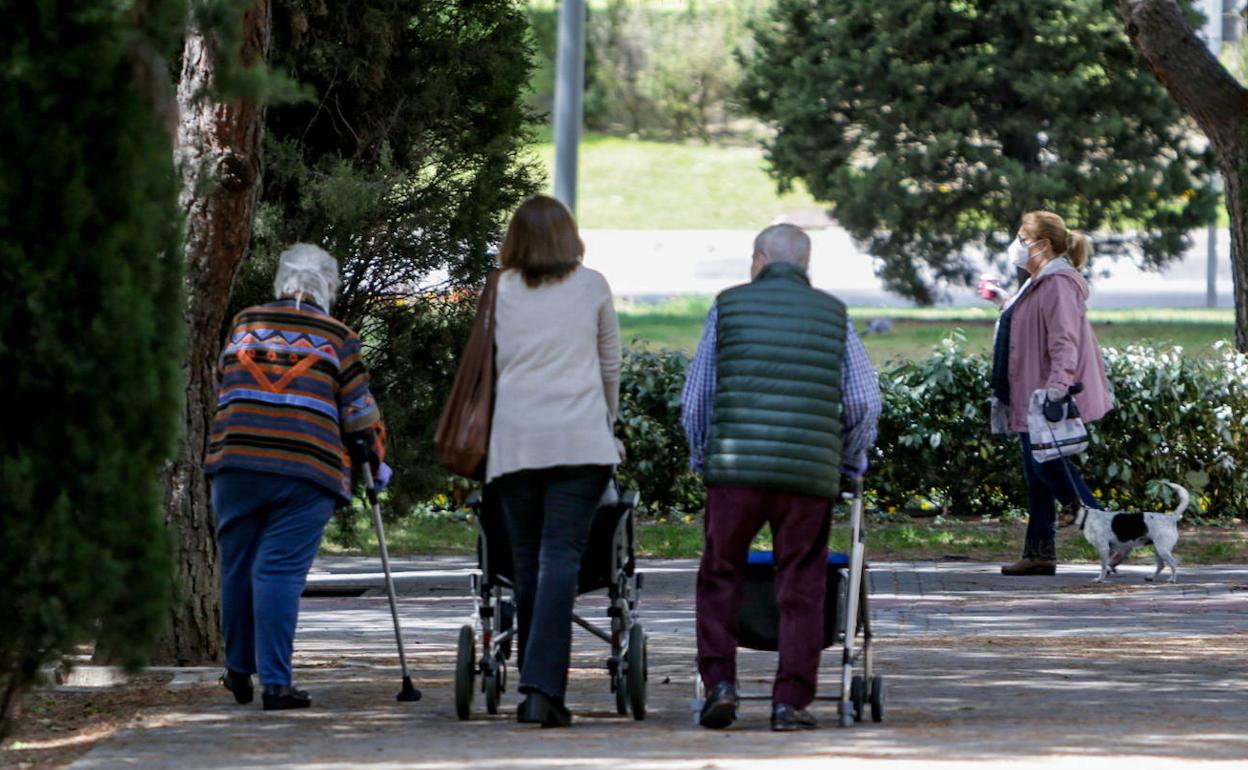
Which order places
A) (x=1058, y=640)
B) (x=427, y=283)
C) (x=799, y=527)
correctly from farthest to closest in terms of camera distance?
(x=427, y=283), (x=1058, y=640), (x=799, y=527)

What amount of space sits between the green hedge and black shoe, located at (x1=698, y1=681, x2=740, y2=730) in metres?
7.16

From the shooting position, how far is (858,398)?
264 inches

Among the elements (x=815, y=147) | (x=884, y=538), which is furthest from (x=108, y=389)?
(x=815, y=147)

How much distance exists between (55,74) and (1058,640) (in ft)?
17.4

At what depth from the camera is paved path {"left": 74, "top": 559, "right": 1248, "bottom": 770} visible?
19.5 feet

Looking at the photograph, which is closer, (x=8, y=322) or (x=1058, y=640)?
(x=8, y=322)

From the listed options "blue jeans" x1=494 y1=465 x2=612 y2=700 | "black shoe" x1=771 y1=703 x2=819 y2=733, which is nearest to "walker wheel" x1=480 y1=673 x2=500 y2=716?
"blue jeans" x1=494 y1=465 x2=612 y2=700

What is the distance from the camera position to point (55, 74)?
17.8 ft

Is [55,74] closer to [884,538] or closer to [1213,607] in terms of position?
[1213,607]

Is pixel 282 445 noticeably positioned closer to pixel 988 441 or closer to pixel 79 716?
pixel 79 716

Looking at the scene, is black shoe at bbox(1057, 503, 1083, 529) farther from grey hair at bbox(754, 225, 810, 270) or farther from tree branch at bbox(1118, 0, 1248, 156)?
grey hair at bbox(754, 225, 810, 270)

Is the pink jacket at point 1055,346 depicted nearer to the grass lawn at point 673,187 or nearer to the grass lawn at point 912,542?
the grass lawn at point 912,542

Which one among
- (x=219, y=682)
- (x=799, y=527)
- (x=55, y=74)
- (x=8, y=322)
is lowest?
(x=219, y=682)

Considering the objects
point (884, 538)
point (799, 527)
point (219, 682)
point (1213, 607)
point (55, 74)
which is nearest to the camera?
point (55, 74)
